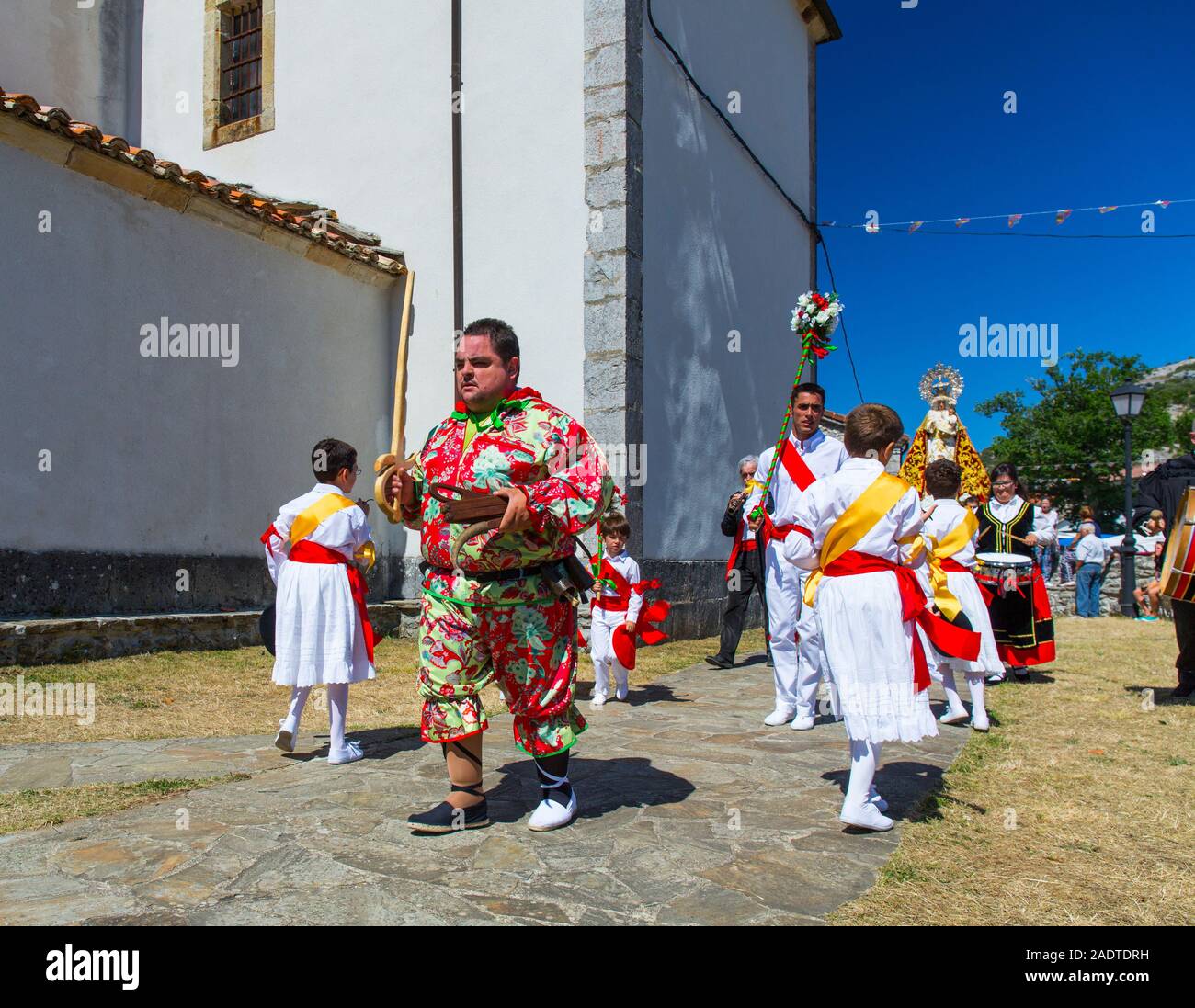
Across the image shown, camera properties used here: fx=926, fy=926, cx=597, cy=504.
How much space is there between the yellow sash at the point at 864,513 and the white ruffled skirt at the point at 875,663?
0.46 ft

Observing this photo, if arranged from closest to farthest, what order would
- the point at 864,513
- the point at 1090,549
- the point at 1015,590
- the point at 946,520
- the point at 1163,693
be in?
the point at 864,513 → the point at 946,520 → the point at 1163,693 → the point at 1015,590 → the point at 1090,549

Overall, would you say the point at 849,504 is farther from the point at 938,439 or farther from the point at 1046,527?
the point at 1046,527

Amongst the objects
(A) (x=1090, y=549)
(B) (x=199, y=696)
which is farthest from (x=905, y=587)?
(A) (x=1090, y=549)

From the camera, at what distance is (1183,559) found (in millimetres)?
6840

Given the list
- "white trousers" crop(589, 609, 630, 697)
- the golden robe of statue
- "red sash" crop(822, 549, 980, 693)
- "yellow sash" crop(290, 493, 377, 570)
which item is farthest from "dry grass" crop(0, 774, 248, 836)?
the golden robe of statue

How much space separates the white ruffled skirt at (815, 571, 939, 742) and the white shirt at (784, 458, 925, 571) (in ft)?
0.42

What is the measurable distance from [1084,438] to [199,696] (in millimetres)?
42621

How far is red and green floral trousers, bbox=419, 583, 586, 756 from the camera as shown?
3.61m

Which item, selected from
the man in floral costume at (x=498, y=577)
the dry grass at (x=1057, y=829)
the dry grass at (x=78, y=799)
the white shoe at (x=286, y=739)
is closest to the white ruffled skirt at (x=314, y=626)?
the white shoe at (x=286, y=739)

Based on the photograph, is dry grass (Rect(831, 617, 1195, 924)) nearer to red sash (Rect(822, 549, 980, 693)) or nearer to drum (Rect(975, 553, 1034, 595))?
red sash (Rect(822, 549, 980, 693))

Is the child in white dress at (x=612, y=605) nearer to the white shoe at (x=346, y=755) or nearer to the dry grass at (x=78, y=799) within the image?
the white shoe at (x=346, y=755)

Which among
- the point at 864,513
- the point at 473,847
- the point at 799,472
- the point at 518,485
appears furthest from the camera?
the point at 799,472

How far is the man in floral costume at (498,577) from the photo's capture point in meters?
3.55
